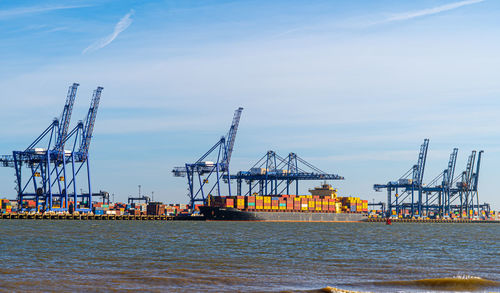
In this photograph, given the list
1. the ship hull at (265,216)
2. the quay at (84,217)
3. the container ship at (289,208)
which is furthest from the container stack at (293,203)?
the quay at (84,217)

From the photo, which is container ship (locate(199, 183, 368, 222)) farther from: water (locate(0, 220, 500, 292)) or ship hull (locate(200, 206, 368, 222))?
water (locate(0, 220, 500, 292))

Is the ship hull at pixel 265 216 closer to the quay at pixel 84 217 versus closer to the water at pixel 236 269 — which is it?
the quay at pixel 84 217

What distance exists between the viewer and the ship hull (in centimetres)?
12594

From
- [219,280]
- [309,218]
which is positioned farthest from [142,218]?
[219,280]

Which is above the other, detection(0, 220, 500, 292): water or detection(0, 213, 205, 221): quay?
detection(0, 220, 500, 292): water

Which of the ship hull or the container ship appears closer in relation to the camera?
the ship hull

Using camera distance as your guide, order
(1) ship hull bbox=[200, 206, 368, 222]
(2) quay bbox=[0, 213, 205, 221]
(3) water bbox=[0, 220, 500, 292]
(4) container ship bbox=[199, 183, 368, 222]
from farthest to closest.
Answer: (4) container ship bbox=[199, 183, 368, 222] < (1) ship hull bbox=[200, 206, 368, 222] < (2) quay bbox=[0, 213, 205, 221] < (3) water bbox=[0, 220, 500, 292]

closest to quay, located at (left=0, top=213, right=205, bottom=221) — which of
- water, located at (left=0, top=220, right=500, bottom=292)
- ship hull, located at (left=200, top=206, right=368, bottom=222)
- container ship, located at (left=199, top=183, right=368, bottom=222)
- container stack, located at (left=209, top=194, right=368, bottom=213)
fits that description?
ship hull, located at (left=200, top=206, right=368, bottom=222)

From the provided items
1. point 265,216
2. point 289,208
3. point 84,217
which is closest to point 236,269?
point 84,217

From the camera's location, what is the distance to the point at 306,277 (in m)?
26.2

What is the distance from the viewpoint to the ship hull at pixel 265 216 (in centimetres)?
12594

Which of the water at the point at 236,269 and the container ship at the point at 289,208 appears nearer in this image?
the water at the point at 236,269

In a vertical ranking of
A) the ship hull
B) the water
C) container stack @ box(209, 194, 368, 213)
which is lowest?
the ship hull

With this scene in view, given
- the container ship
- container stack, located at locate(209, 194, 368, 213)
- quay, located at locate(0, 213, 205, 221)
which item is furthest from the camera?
container stack, located at locate(209, 194, 368, 213)
